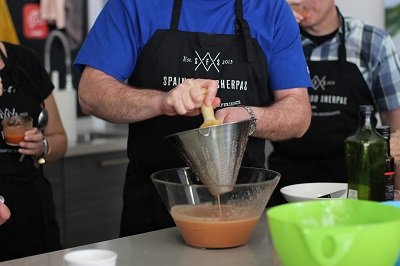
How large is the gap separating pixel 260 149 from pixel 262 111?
0.29m

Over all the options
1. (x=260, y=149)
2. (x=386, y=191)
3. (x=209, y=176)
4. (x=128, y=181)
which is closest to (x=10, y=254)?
(x=128, y=181)

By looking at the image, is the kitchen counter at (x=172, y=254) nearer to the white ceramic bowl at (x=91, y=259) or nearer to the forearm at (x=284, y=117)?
the white ceramic bowl at (x=91, y=259)

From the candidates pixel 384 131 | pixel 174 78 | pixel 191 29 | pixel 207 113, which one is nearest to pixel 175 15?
pixel 191 29

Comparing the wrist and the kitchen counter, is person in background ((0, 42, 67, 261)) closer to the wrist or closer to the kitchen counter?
the wrist

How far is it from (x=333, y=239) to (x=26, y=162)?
1754mm

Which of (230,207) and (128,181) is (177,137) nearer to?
(230,207)

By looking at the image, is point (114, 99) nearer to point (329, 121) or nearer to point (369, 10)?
point (329, 121)

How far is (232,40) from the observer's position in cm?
208

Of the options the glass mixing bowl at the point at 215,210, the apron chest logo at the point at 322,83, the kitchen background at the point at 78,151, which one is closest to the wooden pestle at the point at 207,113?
the glass mixing bowl at the point at 215,210

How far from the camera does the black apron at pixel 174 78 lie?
2.05m

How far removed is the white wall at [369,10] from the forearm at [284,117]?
65.2 inches

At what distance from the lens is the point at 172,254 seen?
5.04 feet

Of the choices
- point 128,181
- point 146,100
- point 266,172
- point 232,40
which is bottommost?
point 128,181

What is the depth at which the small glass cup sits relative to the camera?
8.25 feet
